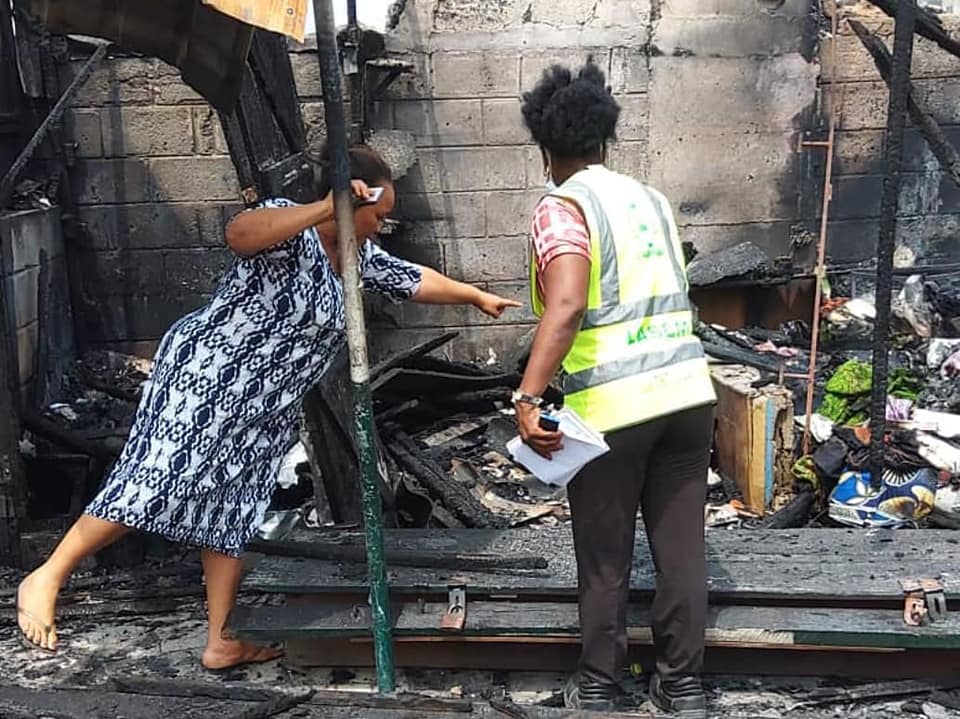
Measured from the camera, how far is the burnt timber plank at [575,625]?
3234mm

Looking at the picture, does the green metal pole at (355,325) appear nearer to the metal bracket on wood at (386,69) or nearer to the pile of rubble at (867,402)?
the pile of rubble at (867,402)

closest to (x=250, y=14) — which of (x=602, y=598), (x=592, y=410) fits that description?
(x=592, y=410)

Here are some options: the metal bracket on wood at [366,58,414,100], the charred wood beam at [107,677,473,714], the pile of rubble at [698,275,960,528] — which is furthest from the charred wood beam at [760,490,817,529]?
the metal bracket on wood at [366,58,414,100]

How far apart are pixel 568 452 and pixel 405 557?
3.53ft

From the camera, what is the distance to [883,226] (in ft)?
13.7

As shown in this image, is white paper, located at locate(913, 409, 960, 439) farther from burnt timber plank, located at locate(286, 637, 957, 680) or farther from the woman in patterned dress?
the woman in patterned dress

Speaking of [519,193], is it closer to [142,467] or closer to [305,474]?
[305,474]

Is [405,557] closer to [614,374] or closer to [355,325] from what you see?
[355,325]

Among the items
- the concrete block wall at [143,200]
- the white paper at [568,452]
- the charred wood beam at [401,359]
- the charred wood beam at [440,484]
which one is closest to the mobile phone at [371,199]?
the white paper at [568,452]

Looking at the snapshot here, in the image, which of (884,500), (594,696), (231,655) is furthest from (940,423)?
(231,655)

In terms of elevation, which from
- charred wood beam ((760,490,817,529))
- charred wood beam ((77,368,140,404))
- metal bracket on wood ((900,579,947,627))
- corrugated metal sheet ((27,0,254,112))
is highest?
corrugated metal sheet ((27,0,254,112))

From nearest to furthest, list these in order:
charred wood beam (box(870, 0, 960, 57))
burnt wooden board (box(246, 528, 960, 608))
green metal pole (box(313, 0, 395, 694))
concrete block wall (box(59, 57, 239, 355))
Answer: green metal pole (box(313, 0, 395, 694))
burnt wooden board (box(246, 528, 960, 608))
charred wood beam (box(870, 0, 960, 57))
concrete block wall (box(59, 57, 239, 355))

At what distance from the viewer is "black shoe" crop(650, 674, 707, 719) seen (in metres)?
3.19

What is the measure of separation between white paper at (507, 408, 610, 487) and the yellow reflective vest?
0.23ft
